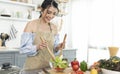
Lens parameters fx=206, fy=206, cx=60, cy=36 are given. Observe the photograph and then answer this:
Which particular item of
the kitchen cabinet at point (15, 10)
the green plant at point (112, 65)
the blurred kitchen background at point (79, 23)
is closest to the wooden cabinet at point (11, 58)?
the blurred kitchen background at point (79, 23)

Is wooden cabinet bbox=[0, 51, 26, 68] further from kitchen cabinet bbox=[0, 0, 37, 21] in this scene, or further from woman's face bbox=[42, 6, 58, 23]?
woman's face bbox=[42, 6, 58, 23]

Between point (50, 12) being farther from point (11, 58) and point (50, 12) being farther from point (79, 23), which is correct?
point (79, 23)

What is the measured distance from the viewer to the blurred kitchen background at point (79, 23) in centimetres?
450

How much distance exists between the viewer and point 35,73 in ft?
5.54

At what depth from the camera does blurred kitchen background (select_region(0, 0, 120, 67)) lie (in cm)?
450

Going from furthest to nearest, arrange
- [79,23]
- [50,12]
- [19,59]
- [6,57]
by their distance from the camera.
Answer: [79,23], [19,59], [6,57], [50,12]

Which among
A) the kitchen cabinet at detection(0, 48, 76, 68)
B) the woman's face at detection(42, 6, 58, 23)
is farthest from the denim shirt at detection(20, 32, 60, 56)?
the kitchen cabinet at detection(0, 48, 76, 68)

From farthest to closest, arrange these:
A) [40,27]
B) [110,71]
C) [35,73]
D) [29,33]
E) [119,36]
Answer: [119,36]
[40,27]
[29,33]
[35,73]
[110,71]

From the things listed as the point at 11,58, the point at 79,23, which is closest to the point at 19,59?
the point at 11,58

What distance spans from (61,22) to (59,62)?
146 inches

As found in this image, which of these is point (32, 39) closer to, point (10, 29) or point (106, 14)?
point (10, 29)

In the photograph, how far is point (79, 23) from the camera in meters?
5.40

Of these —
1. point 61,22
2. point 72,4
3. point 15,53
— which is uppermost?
point 72,4

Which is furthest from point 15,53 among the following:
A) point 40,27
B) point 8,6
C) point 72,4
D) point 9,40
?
point 72,4
